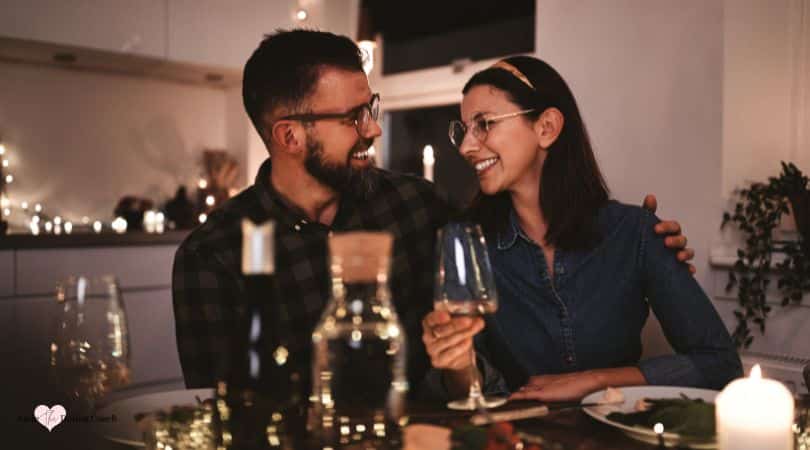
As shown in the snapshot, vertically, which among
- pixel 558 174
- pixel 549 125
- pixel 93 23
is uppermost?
pixel 93 23

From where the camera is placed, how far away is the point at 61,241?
275 centimetres

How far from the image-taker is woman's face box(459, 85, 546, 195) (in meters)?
1.59

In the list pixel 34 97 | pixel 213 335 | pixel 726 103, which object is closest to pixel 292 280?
pixel 213 335

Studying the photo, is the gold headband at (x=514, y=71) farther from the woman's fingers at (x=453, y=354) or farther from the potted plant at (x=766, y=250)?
the potted plant at (x=766, y=250)

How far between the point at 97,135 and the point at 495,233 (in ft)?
8.40

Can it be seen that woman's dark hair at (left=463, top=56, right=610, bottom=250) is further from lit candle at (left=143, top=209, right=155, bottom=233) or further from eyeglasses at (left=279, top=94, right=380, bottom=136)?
lit candle at (left=143, top=209, right=155, bottom=233)

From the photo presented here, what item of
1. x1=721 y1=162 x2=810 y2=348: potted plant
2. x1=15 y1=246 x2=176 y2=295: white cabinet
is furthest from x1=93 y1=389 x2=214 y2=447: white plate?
x1=721 y1=162 x2=810 y2=348: potted plant

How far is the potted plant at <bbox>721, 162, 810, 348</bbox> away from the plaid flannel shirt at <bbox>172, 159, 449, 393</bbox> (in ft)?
3.39

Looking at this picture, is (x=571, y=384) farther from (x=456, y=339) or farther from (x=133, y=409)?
(x=133, y=409)

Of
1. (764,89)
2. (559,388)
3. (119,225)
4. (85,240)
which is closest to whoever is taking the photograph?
(559,388)

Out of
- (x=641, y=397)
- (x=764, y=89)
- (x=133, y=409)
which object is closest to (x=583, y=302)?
(x=641, y=397)

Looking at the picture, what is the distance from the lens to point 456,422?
991mm

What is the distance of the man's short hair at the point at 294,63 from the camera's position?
163 cm

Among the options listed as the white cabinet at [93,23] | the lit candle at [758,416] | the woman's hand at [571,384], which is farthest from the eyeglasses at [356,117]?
the white cabinet at [93,23]
